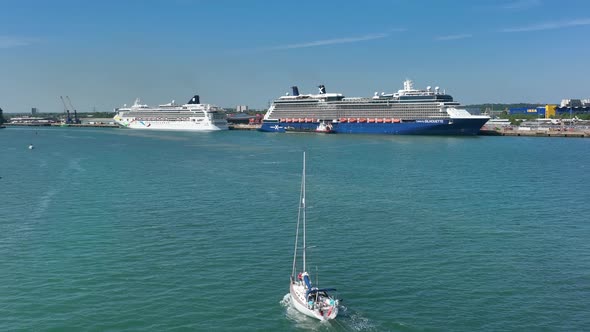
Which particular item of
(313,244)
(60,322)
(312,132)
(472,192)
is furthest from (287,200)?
(312,132)

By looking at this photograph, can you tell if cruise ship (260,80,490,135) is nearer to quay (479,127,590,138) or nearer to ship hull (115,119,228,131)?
quay (479,127,590,138)

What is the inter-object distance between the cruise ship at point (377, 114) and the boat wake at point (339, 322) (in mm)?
77785

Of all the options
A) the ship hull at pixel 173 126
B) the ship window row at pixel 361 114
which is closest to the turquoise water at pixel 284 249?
the ship window row at pixel 361 114

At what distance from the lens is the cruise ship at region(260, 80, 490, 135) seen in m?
91.7

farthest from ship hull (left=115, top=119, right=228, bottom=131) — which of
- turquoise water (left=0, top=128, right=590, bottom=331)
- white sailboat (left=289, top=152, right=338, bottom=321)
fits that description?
white sailboat (left=289, top=152, right=338, bottom=321)

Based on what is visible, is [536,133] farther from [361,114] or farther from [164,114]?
[164,114]

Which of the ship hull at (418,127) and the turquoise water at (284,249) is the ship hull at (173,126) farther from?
the turquoise water at (284,249)

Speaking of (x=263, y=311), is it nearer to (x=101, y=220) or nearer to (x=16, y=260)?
(x=16, y=260)

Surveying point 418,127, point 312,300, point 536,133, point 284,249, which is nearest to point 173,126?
point 418,127

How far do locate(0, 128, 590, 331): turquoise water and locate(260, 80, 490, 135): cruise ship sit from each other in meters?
44.3

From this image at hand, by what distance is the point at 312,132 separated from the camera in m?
111

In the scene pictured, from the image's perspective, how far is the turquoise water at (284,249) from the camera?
17.4 m

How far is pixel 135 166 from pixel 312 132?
60.4m

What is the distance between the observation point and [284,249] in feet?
79.1
